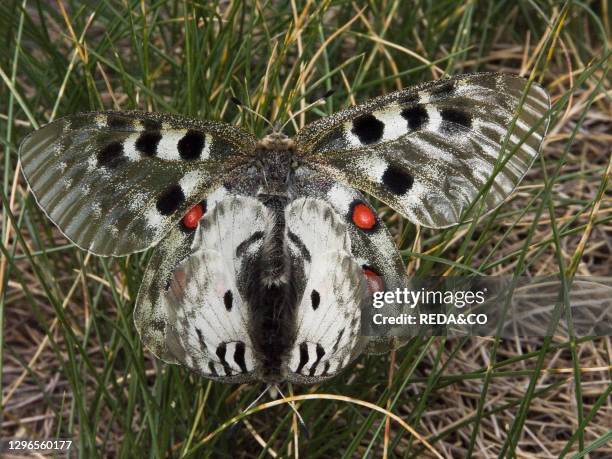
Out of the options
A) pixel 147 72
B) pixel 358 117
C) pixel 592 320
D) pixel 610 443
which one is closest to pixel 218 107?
pixel 147 72

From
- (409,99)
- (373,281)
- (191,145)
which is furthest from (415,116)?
(191,145)

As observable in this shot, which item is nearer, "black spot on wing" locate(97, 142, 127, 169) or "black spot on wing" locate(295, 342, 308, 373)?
"black spot on wing" locate(295, 342, 308, 373)

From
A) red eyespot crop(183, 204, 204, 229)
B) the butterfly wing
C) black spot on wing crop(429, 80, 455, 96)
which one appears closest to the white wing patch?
red eyespot crop(183, 204, 204, 229)

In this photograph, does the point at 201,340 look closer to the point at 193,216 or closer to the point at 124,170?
the point at 193,216

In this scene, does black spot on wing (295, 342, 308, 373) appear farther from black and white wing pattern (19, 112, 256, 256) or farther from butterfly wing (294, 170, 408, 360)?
black and white wing pattern (19, 112, 256, 256)

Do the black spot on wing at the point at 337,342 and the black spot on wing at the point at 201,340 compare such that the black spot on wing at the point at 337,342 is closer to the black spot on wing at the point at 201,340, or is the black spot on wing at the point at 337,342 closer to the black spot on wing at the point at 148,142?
the black spot on wing at the point at 201,340

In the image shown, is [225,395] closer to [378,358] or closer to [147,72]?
[378,358]
